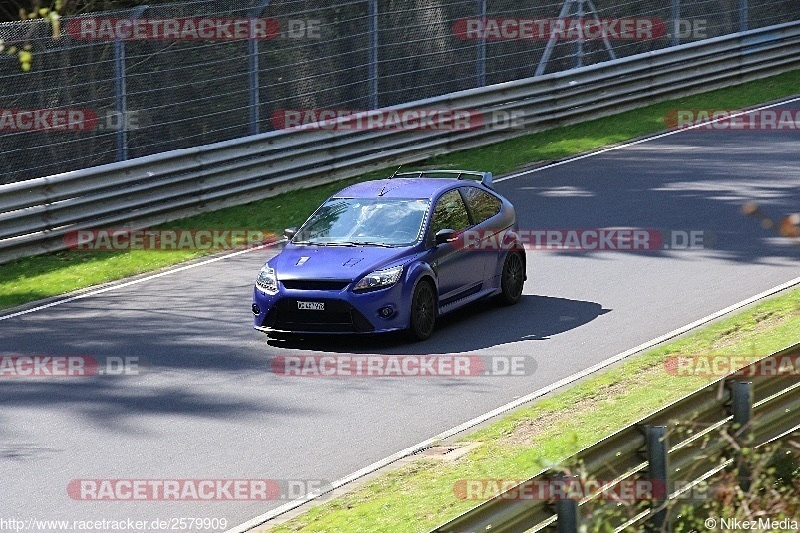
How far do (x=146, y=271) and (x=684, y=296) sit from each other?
667 cm

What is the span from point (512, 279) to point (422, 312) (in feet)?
5.86

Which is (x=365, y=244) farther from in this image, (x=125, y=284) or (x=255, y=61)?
(x=255, y=61)

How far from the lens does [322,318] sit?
44.7ft

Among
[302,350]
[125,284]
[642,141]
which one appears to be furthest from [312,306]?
[642,141]

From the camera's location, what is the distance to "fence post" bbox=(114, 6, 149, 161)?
63.0ft

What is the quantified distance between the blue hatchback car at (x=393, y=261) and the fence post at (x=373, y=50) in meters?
7.25

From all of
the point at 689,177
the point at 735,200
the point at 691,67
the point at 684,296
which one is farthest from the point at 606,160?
the point at 684,296

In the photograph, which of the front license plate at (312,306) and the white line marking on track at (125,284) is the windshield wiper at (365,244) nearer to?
the front license plate at (312,306)

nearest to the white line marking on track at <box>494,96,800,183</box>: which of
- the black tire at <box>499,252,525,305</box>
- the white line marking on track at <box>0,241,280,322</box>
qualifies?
the white line marking on track at <box>0,241,280,322</box>

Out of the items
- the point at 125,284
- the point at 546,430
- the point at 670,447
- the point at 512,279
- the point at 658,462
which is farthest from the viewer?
the point at 125,284

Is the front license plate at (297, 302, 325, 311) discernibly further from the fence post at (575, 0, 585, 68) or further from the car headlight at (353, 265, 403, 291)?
the fence post at (575, 0, 585, 68)

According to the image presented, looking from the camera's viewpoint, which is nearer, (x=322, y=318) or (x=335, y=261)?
(x=322, y=318)

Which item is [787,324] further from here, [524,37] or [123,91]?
[524,37]

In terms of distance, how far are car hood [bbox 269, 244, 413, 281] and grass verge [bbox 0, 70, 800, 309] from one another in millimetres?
3771
